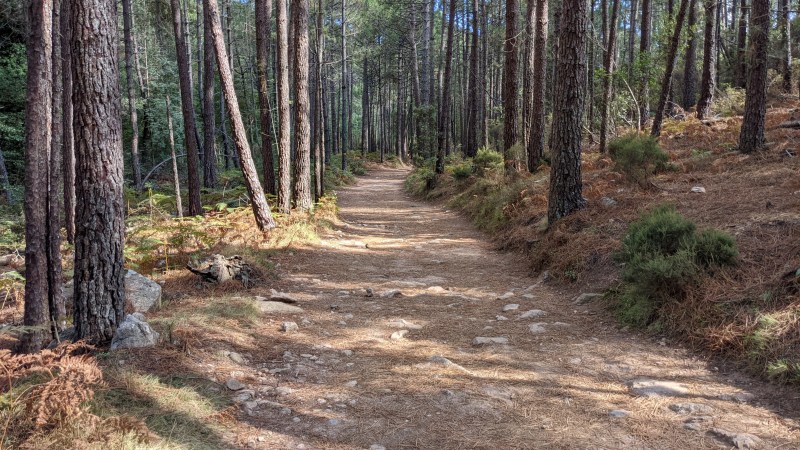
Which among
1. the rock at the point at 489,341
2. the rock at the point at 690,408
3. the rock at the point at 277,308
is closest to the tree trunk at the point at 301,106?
the rock at the point at 277,308

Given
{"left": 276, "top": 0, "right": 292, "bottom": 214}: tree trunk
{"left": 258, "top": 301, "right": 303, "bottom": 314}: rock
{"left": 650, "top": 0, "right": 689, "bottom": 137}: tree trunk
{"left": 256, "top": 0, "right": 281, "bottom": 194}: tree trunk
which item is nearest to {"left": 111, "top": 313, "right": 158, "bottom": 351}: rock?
{"left": 258, "top": 301, "right": 303, "bottom": 314}: rock

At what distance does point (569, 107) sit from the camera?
7988mm

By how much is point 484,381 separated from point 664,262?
226cm

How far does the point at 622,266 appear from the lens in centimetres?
606

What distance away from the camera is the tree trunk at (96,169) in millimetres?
3830

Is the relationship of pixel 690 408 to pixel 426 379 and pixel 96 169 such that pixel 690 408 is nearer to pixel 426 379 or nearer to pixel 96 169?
pixel 426 379

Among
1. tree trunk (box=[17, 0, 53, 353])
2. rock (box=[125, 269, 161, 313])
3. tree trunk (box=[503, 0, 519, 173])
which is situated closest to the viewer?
tree trunk (box=[17, 0, 53, 353])

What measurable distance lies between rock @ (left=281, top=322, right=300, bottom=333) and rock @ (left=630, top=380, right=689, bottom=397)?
3108 mm

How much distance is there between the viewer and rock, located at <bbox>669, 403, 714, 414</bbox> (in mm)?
3357

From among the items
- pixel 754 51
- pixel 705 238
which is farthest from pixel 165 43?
pixel 705 238

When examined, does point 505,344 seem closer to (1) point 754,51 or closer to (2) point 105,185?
(2) point 105,185

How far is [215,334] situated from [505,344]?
265 centimetres

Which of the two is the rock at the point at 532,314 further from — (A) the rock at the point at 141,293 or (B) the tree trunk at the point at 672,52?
(B) the tree trunk at the point at 672,52

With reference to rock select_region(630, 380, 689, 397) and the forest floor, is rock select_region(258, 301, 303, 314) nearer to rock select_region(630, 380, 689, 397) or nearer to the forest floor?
the forest floor
